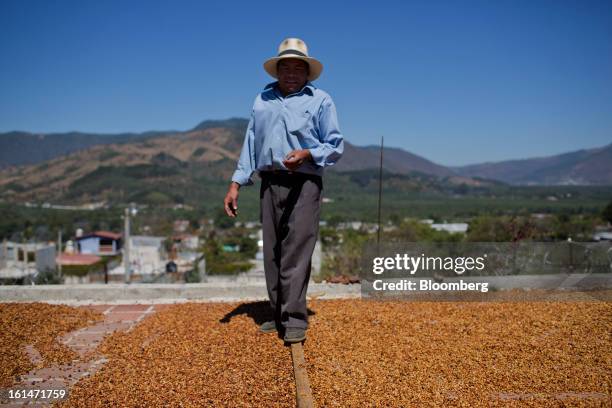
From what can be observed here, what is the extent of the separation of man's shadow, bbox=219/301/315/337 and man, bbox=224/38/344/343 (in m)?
0.27

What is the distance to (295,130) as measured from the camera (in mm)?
3148

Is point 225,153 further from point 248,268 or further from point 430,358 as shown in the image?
point 430,358

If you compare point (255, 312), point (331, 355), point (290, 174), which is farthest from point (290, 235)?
point (255, 312)

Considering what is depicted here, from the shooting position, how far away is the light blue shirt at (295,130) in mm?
3158

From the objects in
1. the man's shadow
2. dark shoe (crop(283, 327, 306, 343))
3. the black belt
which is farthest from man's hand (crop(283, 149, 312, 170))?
the man's shadow

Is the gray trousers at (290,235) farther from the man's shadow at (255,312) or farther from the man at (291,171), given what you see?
the man's shadow at (255,312)

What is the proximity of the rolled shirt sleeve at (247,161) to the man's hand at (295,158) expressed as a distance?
1.35ft

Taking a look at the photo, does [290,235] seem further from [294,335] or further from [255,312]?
[255,312]

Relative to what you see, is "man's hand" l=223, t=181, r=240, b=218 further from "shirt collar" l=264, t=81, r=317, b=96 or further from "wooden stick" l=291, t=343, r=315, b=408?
"wooden stick" l=291, t=343, r=315, b=408

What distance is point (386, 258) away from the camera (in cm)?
492

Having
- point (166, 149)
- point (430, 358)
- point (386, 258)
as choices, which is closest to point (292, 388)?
point (430, 358)

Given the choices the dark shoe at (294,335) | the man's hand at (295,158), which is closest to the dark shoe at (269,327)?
the dark shoe at (294,335)

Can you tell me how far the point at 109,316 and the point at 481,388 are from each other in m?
2.66

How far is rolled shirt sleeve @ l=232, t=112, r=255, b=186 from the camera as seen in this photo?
3.35 m
